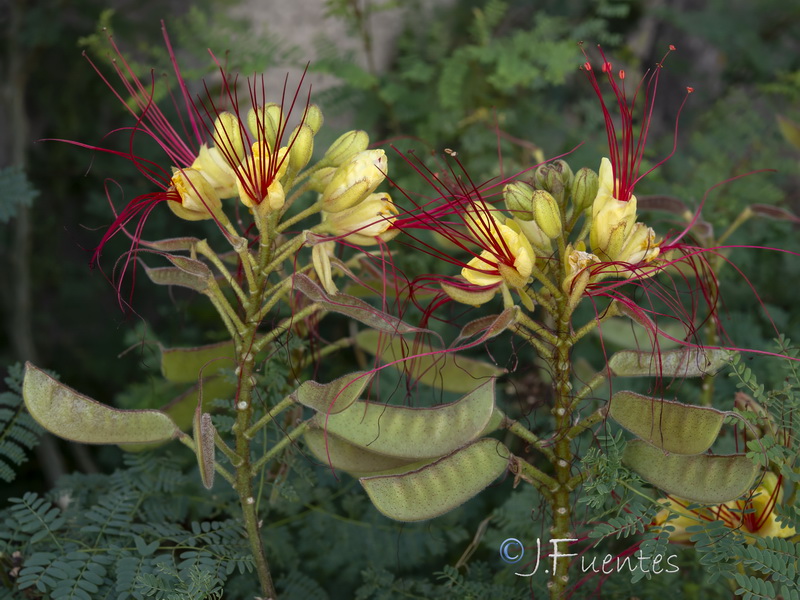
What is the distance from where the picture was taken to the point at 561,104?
194 centimetres

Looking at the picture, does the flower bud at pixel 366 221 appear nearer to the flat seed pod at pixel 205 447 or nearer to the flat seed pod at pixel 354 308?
the flat seed pod at pixel 354 308

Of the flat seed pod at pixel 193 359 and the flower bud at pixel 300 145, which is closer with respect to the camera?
the flower bud at pixel 300 145

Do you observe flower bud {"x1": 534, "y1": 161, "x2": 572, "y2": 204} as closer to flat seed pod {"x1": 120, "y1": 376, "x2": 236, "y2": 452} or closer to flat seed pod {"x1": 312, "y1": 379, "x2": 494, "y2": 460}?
flat seed pod {"x1": 312, "y1": 379, "x2": 494, "y2": 460}

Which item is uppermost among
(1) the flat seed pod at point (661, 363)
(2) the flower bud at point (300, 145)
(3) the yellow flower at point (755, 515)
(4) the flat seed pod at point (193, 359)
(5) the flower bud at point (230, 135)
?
(5) the flower bud at point (230, 135)

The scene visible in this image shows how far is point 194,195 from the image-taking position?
78cm

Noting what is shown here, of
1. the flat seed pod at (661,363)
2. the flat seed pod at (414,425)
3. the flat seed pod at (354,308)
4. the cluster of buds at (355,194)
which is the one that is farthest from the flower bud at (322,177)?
the flat seed pod at (661,363)

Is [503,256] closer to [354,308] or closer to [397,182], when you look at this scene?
[354,308]

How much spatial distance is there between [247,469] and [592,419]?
0.33m

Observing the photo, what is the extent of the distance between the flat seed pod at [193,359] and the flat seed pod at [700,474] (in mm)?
450

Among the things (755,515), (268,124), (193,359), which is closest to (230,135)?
(268,124)

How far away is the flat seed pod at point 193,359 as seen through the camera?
0.89 m

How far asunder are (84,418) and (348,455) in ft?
0.80

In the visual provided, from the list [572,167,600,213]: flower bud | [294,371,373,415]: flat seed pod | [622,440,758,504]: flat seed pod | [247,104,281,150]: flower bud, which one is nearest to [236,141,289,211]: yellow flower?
[247,104,281,150]: flower bud

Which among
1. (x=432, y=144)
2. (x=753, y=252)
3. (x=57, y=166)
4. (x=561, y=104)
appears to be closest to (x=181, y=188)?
(x=432, y=144)
